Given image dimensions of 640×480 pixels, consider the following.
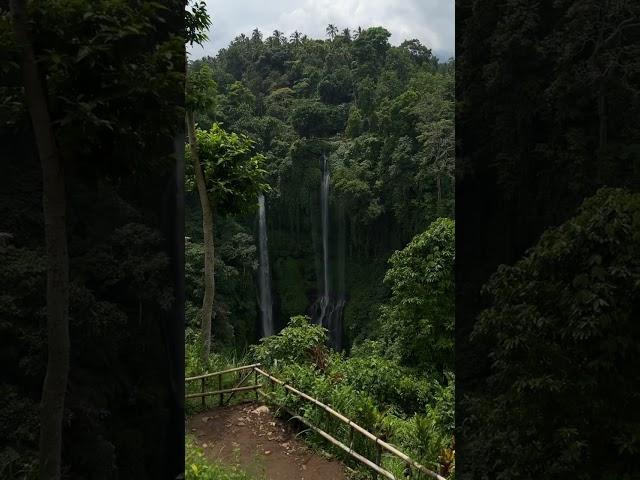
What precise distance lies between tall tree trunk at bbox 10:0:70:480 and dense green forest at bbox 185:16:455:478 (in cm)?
432

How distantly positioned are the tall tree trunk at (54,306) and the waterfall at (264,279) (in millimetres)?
13114

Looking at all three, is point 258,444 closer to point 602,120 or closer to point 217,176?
point 217,176

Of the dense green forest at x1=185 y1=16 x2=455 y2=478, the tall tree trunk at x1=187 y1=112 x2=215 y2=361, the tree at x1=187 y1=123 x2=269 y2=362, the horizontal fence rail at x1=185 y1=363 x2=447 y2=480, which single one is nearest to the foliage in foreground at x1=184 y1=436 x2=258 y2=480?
the horizontal fence rail at x1=185 y1=363 x2=447 y2=480

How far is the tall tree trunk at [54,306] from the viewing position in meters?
2.12

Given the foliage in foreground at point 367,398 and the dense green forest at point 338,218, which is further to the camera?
the dense green forest at point 338,218

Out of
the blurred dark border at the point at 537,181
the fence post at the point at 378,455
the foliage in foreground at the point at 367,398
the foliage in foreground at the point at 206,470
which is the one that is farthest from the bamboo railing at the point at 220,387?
the blurred dark border at the point at 537,181

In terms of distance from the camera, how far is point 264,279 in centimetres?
1602

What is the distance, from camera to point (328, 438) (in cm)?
464

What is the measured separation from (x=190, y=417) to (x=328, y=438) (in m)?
1.63

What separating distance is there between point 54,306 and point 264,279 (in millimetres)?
13868

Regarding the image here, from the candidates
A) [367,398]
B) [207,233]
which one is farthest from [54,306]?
[207,233]

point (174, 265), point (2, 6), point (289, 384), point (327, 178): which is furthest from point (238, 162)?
point (327, 178)

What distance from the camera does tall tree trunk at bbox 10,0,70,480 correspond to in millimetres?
2121

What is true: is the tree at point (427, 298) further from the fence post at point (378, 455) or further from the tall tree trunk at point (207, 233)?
the fence post at point (378, 455)
